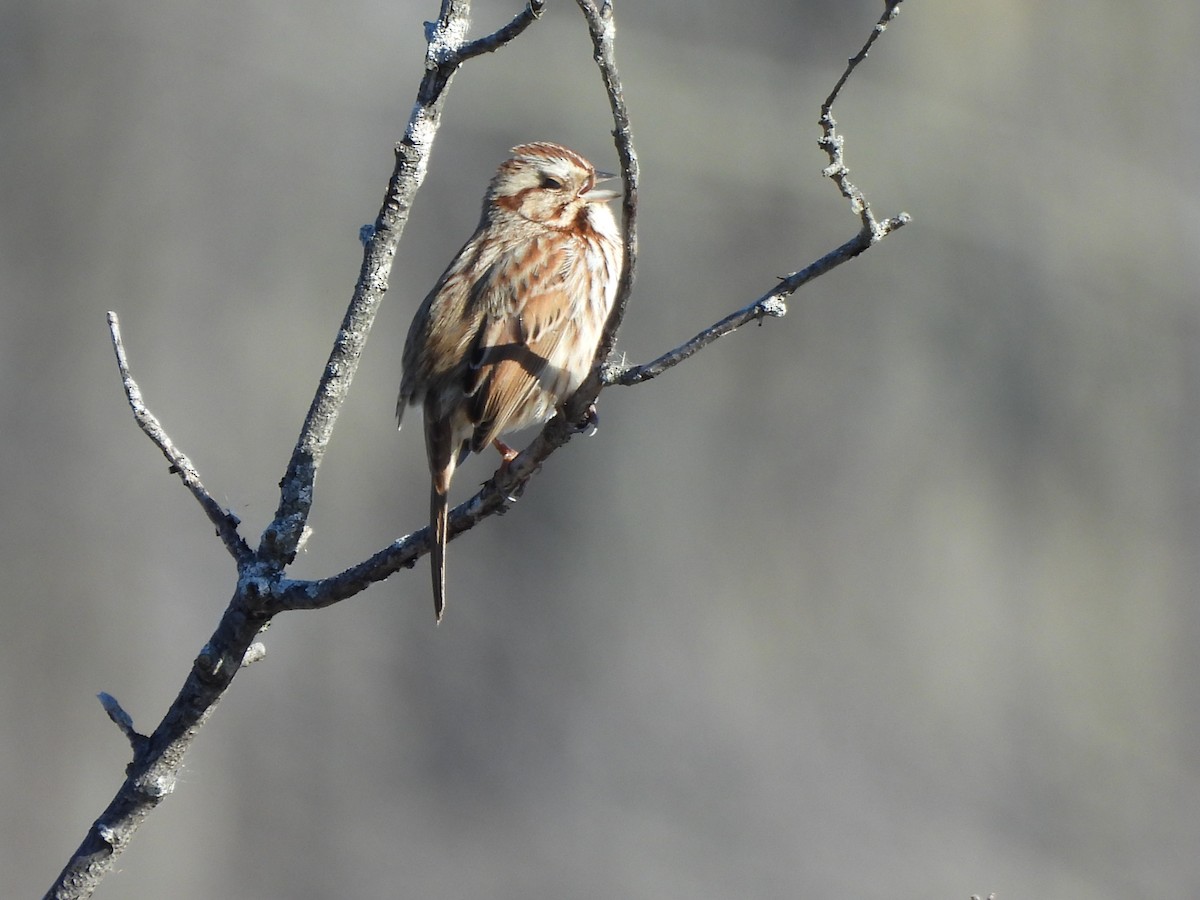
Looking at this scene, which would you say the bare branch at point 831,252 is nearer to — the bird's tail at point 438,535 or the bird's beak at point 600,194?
the bird's tail at point 438,535

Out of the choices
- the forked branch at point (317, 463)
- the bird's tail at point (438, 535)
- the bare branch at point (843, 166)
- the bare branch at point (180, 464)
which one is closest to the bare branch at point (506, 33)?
the forked branch at point (317, 463)

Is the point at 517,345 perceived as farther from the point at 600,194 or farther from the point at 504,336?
the point at 600,194

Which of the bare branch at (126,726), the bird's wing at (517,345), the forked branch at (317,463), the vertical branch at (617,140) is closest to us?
the vertical branch at (617,140)

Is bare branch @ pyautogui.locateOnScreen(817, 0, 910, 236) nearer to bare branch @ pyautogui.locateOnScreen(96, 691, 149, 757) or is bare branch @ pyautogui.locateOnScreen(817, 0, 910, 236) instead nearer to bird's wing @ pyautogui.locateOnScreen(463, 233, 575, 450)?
bird's wing @ pyautogui.locateOnScreen(463, 233, 575, 450)

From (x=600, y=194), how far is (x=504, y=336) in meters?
0.48

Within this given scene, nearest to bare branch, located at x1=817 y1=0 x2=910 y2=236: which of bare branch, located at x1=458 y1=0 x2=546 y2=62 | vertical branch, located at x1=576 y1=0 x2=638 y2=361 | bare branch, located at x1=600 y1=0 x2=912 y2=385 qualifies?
bare branch, located at x1=600 y1=0 x2=912 y2=385

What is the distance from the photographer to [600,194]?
126 inches

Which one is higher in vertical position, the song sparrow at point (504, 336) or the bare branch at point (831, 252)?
the song sparrow at point (504, 336)

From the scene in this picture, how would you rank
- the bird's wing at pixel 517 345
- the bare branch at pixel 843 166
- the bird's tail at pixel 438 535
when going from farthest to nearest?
1. the bird's wing at pixel 517 345
2. the bird's tail at pixel 438 535
3. the bare branch at pixel 843 166

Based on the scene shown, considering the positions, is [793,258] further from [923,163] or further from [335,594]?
[335,594]

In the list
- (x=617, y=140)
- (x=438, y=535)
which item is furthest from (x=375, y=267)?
(x=438, y=535)

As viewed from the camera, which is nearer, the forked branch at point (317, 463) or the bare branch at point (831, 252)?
the bare branch at point (831, 252)

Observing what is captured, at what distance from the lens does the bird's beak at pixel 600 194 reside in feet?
10.5

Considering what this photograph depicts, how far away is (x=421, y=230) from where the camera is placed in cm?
548
